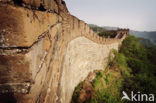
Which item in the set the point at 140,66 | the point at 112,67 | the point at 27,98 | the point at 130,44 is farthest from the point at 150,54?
the point at 27,98

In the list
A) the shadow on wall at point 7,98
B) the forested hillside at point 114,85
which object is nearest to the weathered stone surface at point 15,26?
the shadow on wall at point 7,98

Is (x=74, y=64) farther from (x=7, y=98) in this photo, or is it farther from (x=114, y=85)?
(x=114, y=85)

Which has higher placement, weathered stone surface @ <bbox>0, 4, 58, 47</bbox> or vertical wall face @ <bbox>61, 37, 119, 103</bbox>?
weathered stone surface @ <bbox>0, 4, 58, 47</bbox>

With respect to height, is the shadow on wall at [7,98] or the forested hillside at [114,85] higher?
the shadow on wall at [7,98]

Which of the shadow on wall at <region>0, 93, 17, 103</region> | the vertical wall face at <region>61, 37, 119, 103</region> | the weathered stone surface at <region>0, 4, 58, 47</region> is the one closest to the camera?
the weathered stone surface at <region>0, 4, 58, 47</region>

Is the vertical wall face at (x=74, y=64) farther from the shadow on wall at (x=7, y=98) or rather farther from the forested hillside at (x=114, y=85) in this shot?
the shadow on wall at (x=7, y=98)

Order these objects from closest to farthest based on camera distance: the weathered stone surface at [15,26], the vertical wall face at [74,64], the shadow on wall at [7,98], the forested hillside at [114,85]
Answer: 1. the weathered stone surface at [15,26]
2. the shadow on wall at [7,98]
3. the vertical wall face at [74,64]
4. the forested hillside at [114,85]

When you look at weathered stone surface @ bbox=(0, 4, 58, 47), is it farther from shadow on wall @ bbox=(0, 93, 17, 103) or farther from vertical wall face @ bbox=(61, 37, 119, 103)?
vertical wall face @ bbox=(61, 37, 119, 103)

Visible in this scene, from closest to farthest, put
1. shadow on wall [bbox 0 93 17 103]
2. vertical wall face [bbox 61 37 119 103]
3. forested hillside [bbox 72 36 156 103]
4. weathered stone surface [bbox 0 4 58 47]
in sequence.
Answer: weathered stone surface [bbox 0 4 58 47], shadow on wall [bbox 0 93 17 103], vertical wall face [bbox 61 37 119 103], forested hillside [bbox 72 36 156 103]

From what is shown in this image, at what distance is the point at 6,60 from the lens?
647mm

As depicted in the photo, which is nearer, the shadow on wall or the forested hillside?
the shadow on wall

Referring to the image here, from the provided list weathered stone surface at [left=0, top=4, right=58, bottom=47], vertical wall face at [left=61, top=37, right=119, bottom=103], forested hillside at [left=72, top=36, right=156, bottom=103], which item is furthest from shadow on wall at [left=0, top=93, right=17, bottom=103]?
forested hillside at [left=72, top=36, right=156, bottom=103]

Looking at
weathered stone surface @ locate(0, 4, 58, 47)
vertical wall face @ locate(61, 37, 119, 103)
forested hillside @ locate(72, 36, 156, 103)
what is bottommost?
forested hillside @ locate(72, 36, 156, 103)

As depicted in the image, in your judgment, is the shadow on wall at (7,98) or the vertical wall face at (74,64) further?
the vertical wall face at (74,64)
